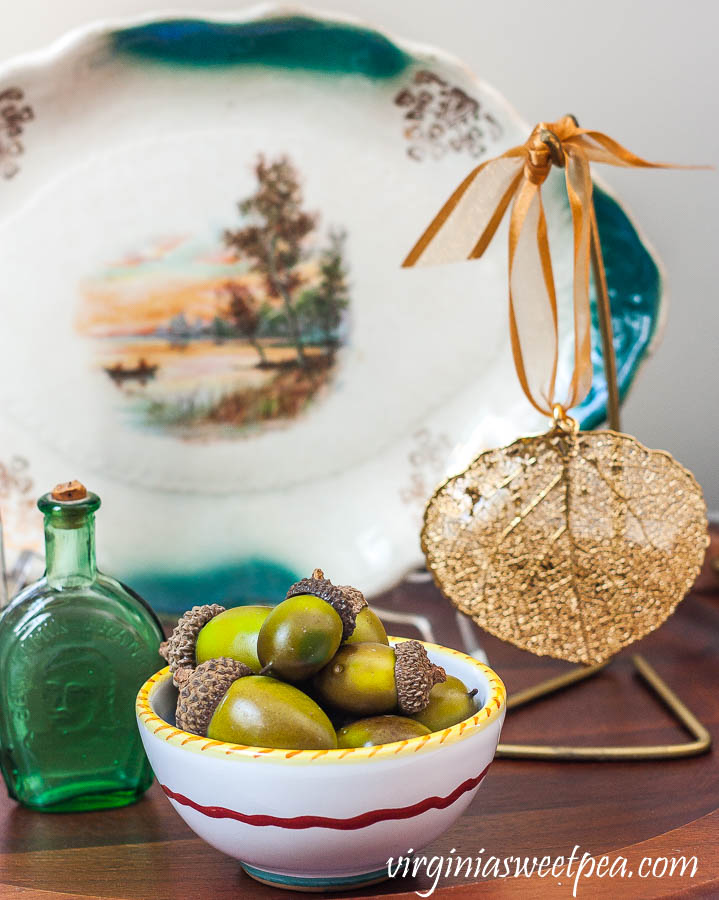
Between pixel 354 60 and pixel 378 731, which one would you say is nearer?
pixel 378 731

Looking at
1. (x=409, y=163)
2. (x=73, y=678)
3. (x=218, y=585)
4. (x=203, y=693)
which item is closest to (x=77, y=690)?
(x=73, y=678)

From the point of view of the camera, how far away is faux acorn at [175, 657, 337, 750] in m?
0.31

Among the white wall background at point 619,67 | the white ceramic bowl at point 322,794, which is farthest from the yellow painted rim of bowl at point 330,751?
the white wall background at point 619,67

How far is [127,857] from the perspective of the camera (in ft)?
1.24

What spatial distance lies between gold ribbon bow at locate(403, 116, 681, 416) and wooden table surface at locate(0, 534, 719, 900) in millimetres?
178

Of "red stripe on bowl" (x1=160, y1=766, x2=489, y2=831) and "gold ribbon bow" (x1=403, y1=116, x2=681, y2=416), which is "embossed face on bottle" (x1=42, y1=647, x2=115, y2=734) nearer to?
"red stripe on bowl" (x1=160, y1=766, x2=489, y2=831)

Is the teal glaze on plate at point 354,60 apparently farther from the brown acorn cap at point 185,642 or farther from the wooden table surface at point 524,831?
the brown acorn cap at point 185,642

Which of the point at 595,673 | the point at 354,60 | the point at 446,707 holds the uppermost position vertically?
the point at 354,60

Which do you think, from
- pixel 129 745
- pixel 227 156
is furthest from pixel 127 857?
pixel 227 156

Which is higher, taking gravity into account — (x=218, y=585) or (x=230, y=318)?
(x=230, y=318)

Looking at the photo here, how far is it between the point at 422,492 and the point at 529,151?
0.26 metres

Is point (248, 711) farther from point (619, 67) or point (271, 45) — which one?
point (619, 67)

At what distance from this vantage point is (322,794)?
0.31 metres

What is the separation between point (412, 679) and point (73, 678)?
16 centimetres
